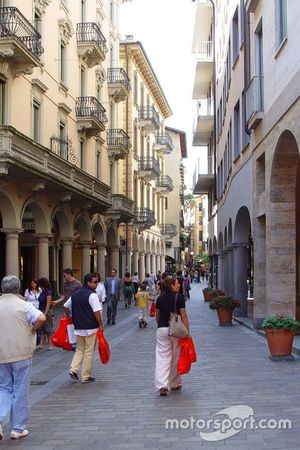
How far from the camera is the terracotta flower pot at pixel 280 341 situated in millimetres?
11867

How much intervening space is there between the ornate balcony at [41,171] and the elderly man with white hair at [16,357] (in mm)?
12639

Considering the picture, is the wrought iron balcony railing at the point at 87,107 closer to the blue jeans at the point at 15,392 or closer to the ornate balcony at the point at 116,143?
the ornate balcony at the point at 116,143

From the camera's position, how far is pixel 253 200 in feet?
59.6

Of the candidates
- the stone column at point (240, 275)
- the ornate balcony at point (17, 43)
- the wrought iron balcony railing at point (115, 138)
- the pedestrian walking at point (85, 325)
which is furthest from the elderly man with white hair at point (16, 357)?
the wrought iron balcony railing at point (115, 138)

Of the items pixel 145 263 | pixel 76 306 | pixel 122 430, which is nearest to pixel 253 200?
pixel 76 306

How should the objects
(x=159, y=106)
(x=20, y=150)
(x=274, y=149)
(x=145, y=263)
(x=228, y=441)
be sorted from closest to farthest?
1. (x=228, y=441)
2. (x=274, y=149)
3. (x=20, y=150)
4. (x=145, y=263)
5. (x=159, y=106)

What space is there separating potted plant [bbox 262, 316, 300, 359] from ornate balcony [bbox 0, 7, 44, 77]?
12.3 metres

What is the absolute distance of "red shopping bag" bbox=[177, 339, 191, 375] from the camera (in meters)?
9.05

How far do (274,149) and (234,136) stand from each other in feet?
29.4

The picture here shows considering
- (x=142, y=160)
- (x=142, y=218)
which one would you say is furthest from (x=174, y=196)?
(x=142, y=218)

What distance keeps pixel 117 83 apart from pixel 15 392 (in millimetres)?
32550

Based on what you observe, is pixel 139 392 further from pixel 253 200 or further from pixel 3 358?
pixel 253 200

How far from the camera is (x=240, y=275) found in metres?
22.3

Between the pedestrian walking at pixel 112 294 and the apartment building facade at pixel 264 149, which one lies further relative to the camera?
the pedestrian walking at pixel 112 294
